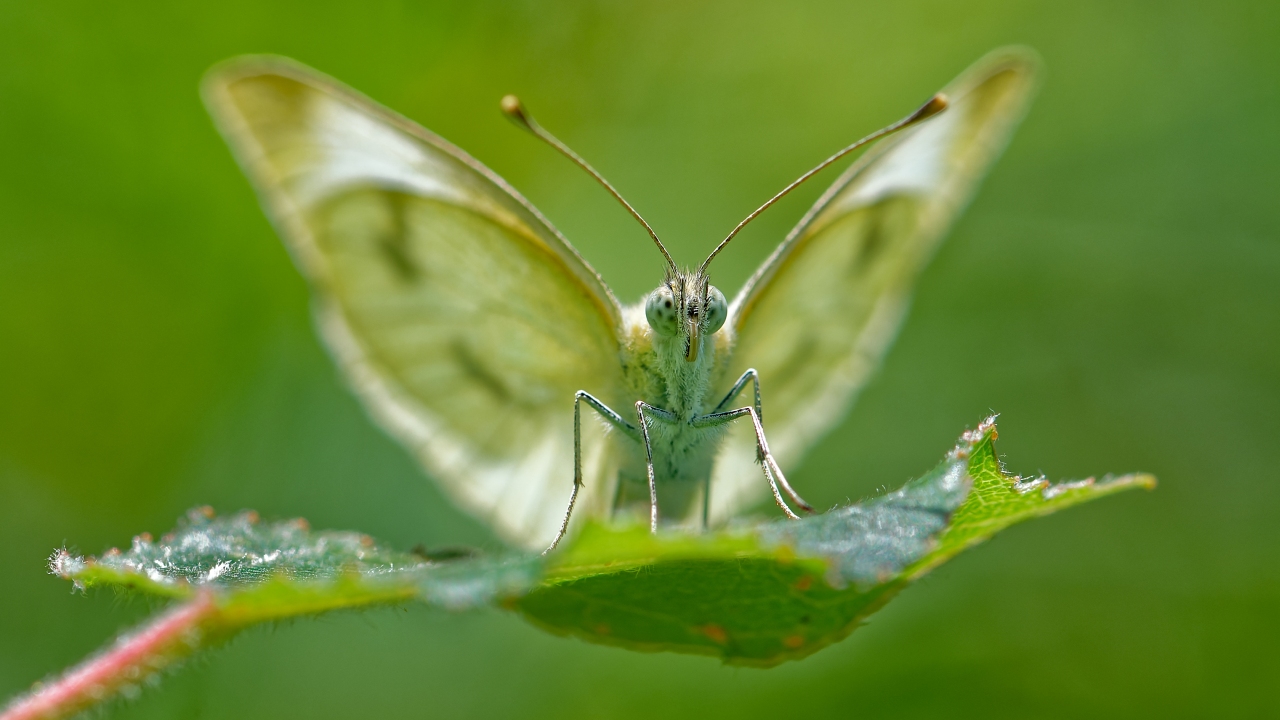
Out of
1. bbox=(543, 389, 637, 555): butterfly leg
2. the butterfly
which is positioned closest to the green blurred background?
the butterfly

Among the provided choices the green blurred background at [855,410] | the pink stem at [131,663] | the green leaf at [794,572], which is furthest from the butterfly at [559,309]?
the pink stem at [131,663]

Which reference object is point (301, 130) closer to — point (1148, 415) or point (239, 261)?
point (239, 261)

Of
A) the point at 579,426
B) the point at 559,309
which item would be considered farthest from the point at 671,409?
the point at 559,309

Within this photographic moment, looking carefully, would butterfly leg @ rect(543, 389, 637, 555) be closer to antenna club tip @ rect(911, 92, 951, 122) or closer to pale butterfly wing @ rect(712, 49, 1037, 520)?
pale butterfly wing @ rect(712, 49, 1037, 520)

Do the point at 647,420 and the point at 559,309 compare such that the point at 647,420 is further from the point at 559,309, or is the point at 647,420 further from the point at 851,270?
the point at 851,270

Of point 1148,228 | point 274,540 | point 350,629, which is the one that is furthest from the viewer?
point 1148,228

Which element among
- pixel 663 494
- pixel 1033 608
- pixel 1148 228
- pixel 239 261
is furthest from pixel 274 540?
pixel 1148 228
